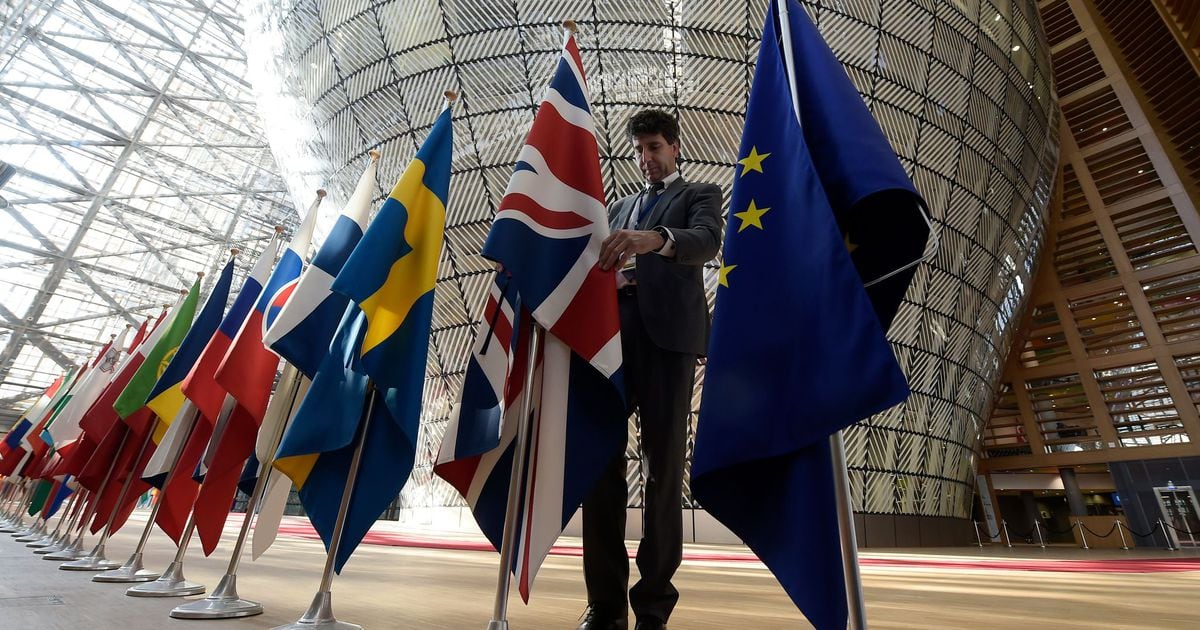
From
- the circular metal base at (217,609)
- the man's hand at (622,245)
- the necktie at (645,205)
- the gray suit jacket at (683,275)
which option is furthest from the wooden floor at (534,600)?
the necktie at (645,205)

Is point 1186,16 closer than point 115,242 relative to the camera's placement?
Yes

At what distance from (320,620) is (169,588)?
3.72 ft

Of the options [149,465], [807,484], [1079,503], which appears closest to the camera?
[807,484]

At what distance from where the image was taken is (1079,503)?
2117 centimetres

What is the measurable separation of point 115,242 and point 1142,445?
4450cm

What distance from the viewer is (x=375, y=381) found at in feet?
6.52

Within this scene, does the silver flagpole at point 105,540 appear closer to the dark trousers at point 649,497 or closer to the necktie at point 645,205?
the dark trousers at point 649,497

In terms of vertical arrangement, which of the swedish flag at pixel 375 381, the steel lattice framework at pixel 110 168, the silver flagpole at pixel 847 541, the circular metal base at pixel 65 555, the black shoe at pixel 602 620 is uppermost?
the steel lattice framework at pixel 110 168

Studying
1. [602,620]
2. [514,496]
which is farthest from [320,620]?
[602,620]

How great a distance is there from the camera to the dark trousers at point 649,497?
5.77 ft

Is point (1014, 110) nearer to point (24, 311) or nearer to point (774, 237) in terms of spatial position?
point (774, 237)

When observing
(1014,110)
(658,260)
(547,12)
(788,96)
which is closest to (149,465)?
(658,260)

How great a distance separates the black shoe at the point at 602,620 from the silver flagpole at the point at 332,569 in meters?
0.68

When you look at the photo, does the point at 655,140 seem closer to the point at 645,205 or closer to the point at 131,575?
the point at 645,205
